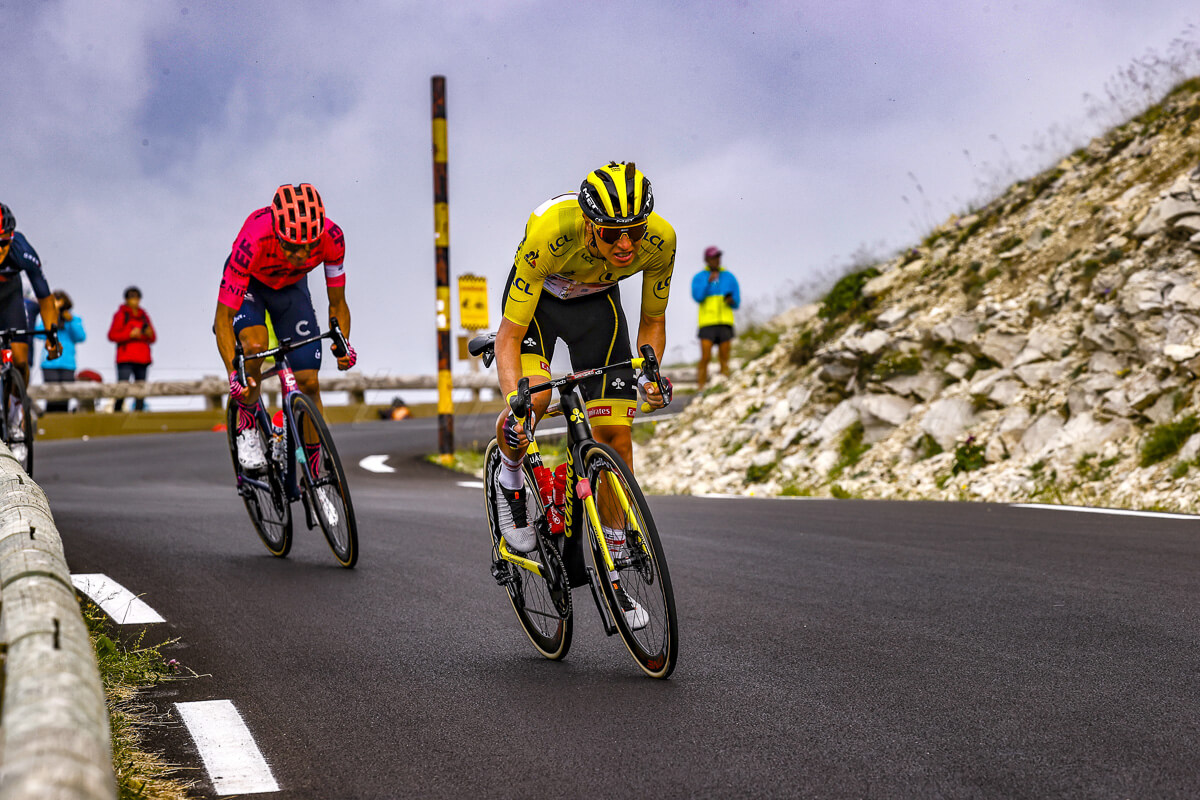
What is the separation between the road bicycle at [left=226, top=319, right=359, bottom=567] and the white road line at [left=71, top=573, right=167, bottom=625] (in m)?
1.14

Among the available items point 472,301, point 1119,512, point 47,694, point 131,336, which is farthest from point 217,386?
point 47,694

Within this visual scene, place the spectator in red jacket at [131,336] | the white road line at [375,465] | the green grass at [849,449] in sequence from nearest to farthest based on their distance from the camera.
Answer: the green grass at [849,449]
the white road line at [375,465]
the spectator in red jacket at [131,336]

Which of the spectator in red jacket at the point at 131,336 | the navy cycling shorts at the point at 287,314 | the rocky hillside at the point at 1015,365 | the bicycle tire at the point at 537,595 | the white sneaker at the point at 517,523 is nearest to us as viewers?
the bicycle tire at the point at 537,595

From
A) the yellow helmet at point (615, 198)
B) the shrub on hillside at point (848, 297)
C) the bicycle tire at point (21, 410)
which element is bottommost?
the bicycle tire at point (21, 410)

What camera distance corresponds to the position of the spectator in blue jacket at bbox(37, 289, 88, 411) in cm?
1725

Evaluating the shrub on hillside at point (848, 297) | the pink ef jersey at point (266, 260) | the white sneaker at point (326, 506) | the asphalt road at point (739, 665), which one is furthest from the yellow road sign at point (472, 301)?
the white sneaker at point (326, 506)

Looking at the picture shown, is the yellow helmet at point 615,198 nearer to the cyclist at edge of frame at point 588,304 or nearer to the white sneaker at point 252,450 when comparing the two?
the cyclist at edge of frame at point 588,304

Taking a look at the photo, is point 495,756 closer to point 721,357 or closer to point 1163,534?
Result: point 1163,534

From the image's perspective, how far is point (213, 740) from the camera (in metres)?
3.93

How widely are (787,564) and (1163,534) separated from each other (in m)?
2.56

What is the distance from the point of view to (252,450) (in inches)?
307

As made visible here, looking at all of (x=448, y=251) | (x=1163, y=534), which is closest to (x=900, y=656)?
(x=1163, y=534)

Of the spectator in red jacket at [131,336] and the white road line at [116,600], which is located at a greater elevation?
the spectator in red jacket at [131,336]

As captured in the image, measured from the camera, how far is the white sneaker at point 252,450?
7.76m
